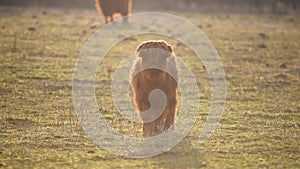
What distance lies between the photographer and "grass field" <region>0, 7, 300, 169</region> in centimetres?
767

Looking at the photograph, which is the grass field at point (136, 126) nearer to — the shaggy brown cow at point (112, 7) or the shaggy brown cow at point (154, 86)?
the shaggy brown cow at point (154, 86)

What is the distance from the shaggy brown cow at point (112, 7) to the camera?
950 inches

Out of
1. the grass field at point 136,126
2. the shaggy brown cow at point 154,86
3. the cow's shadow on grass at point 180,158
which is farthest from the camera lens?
the shaggy brown cow at point 154,86

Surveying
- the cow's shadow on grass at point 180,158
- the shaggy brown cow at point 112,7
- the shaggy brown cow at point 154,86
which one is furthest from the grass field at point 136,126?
the shaggy brown cow at point 112,7

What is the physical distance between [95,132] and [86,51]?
29.9 feet

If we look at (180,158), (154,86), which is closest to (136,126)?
(154,86)

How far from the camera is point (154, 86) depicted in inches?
341

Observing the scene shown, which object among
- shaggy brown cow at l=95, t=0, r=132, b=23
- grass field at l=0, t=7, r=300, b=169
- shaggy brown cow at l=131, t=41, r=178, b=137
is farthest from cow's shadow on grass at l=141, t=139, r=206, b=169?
shaggy brown cow at l=95, t=0, r=132, b=23

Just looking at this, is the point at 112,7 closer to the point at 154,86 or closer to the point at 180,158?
the point at 154,86

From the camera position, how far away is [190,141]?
859 cm

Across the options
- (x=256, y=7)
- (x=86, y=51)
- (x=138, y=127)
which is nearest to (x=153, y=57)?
(x=138, y=127)

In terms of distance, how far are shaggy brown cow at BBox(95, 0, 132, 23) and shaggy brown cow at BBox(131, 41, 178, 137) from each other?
50.9 feet

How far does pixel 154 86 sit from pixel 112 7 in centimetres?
1601

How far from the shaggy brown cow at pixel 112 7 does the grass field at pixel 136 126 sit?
1207 millimetres
